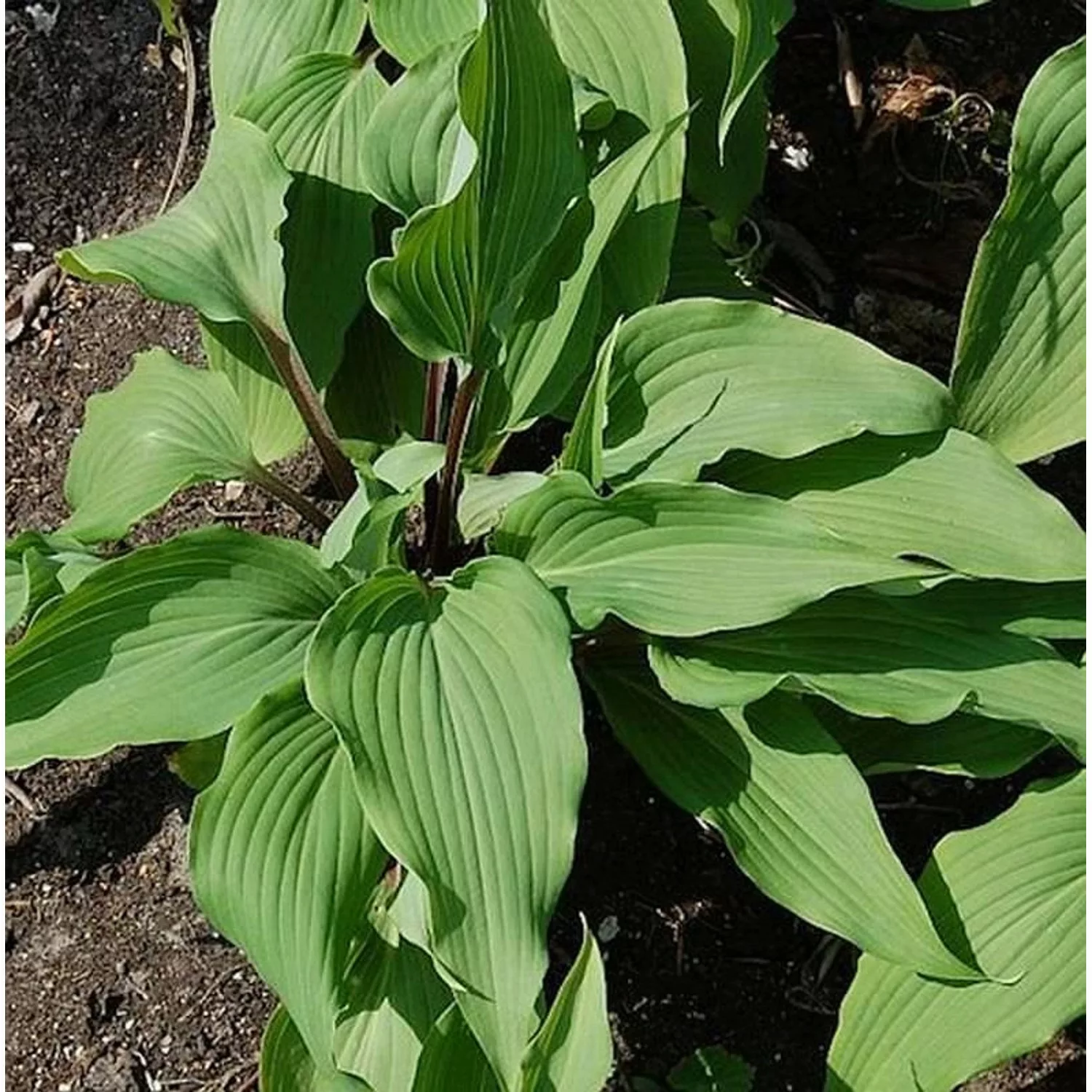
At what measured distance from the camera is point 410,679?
A: 142cm

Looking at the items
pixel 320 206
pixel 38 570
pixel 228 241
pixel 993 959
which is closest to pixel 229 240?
pixel 228 241

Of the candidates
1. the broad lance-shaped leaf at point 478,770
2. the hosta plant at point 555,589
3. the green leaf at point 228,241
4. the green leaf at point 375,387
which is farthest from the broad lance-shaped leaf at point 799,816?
the green leaf at point 228,241

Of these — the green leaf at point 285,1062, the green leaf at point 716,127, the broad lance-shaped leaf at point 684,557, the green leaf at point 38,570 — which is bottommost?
the green leaf at point 285,1062

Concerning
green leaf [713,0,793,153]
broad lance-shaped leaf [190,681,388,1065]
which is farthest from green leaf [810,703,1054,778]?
green leaf [713,0,793,153]

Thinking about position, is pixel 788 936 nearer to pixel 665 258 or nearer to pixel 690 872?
pixel 690 872

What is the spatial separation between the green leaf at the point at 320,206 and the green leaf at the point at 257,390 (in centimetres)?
7

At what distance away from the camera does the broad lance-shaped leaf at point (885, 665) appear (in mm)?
1471

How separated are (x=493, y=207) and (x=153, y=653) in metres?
0.48

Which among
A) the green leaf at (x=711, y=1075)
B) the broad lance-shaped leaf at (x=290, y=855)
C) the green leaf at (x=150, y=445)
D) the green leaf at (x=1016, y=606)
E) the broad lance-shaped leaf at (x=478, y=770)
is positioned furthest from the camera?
the green leaf at (x=711, y=1075)

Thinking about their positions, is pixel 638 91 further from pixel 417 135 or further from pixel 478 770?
pixel 478 770

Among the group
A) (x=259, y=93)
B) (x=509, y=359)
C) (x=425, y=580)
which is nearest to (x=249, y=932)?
(x=425, y=580)

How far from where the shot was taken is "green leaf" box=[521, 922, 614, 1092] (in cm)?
141

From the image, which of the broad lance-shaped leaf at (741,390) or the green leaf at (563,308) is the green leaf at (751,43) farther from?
the broad lance-shaped leaf at (741,390)

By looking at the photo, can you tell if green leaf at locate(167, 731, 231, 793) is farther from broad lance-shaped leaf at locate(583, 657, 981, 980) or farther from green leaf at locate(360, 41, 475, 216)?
green leaf at locate(360, 41, 475, 216)
